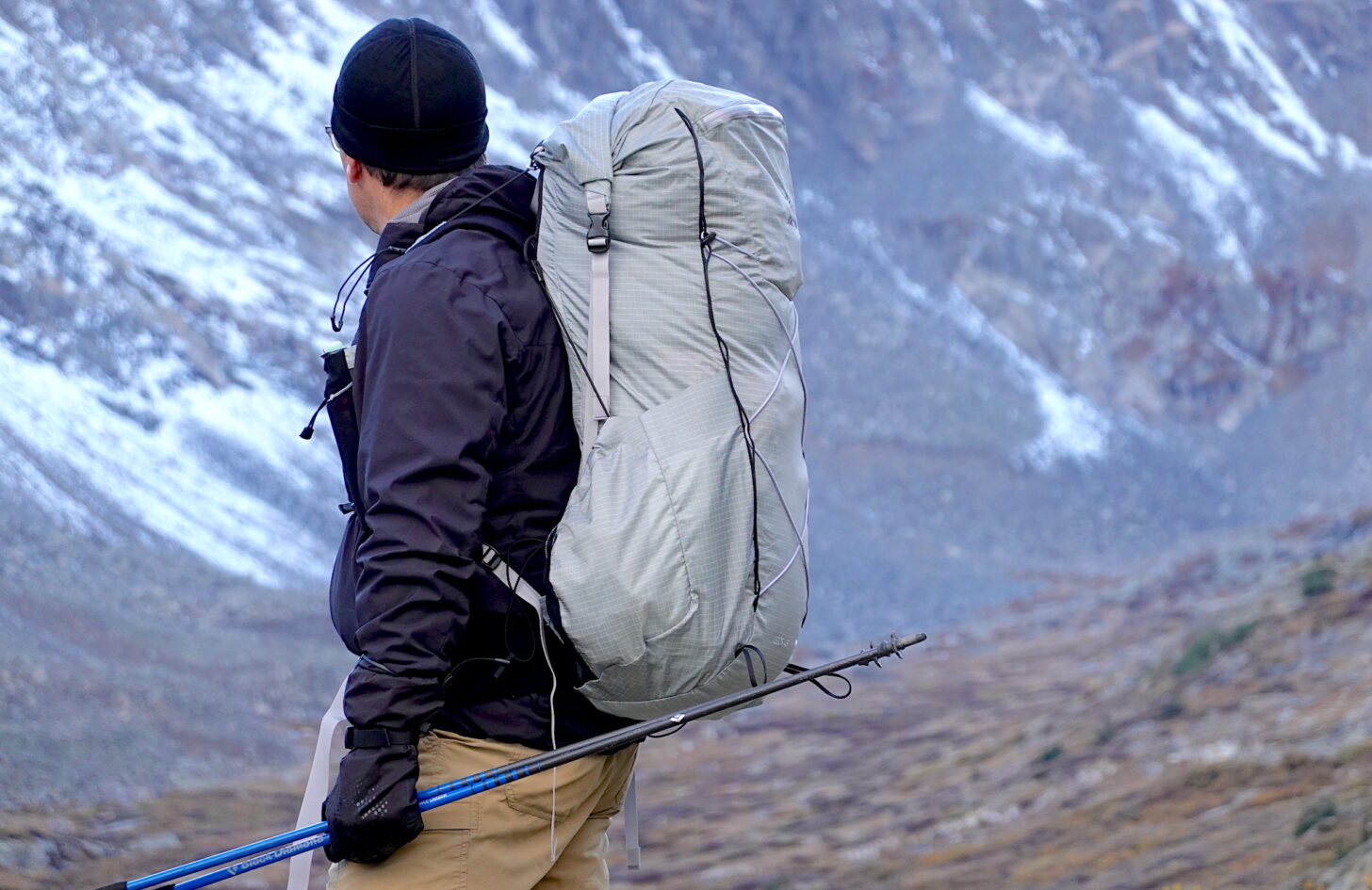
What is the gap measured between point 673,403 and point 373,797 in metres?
0.80

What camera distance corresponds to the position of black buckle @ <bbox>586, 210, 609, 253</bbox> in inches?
93.7

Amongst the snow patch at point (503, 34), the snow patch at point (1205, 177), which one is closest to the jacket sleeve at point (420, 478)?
the snow patch at point (503, 34)

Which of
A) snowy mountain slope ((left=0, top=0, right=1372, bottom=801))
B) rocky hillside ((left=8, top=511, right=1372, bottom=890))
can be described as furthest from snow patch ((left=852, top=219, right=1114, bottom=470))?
rocky hillside ((left=8, top=511, right=1372, bottom=890))

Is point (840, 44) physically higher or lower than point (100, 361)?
higher

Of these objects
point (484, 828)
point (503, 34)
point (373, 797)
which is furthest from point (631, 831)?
point (503, 34)

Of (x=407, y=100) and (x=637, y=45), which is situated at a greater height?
(x=637, y=45)

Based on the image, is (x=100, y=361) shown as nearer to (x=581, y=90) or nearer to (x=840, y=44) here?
(x=581, y=90)

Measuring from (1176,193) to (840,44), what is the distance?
1000cm

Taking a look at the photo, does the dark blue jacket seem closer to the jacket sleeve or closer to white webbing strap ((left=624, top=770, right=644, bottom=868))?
the jacket sleeve

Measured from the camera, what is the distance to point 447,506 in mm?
2207

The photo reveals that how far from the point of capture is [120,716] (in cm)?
1180

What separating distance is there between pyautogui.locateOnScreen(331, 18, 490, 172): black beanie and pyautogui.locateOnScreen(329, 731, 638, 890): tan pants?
104 centimetres

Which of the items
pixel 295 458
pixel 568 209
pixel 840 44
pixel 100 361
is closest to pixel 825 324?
pixel 840 44

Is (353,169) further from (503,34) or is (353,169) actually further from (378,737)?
(503,34)
